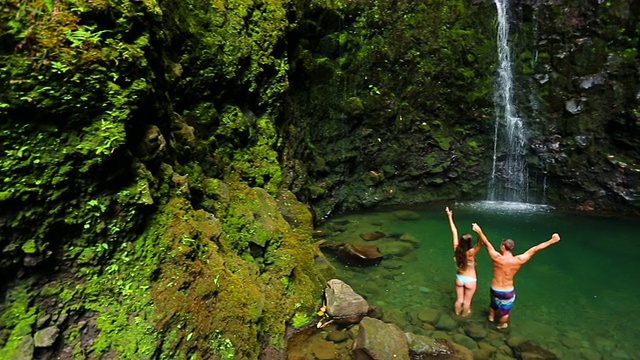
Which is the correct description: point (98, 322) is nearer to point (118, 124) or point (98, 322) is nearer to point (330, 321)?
point (118, 124)

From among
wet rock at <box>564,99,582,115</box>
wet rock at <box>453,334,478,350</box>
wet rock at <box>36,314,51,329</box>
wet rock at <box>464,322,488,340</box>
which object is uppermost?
wet rock at <box>564,99,582,115</box>

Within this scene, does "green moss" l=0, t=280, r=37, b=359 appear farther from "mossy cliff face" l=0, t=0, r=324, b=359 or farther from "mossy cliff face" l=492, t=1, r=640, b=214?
"mossy cliff face" l=492, t=1, r=640, b=214

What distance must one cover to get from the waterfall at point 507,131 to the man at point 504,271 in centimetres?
730

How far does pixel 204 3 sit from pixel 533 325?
24.1 ft

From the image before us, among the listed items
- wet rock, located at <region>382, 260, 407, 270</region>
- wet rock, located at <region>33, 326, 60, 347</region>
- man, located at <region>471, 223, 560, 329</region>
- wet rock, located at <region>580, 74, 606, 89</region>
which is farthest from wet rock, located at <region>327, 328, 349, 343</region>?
wet rock, located at <region>580, 74, 606, 89</region>

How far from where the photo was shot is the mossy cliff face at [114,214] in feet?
10.2

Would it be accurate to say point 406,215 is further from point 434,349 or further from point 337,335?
point 337,335

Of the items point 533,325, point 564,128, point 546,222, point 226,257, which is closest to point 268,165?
point 226,257

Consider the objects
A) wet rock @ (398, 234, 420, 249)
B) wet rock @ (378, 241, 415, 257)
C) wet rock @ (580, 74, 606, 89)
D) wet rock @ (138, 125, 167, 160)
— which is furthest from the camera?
wet rock @ (580, 74, 606, 89)

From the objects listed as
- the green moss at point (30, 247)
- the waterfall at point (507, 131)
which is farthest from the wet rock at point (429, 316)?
the waterfall at point (507, 131)

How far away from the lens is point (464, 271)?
594 cm

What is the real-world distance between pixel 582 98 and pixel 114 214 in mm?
12372

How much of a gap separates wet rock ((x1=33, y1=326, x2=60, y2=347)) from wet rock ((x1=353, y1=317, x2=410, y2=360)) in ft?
10.7

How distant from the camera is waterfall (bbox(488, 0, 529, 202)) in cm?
1216
